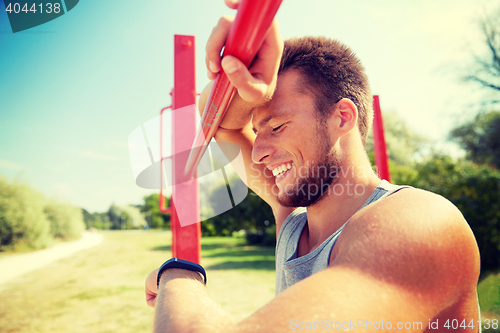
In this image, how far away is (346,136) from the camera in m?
1.28

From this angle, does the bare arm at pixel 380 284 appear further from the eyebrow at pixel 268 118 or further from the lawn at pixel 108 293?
the lawn at pixel 108 293

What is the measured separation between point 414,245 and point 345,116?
72 cm

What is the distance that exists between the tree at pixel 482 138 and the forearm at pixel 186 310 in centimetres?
1657

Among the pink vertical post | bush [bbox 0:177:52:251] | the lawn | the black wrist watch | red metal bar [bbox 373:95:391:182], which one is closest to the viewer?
the black wrist watch

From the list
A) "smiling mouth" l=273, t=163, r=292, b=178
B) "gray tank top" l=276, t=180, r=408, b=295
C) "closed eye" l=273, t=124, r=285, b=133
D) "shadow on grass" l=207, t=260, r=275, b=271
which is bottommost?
"shadow on grass" l=207, t=260, r=275, b=271

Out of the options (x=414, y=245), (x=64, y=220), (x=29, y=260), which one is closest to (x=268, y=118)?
Answer: (x=414, y=245)

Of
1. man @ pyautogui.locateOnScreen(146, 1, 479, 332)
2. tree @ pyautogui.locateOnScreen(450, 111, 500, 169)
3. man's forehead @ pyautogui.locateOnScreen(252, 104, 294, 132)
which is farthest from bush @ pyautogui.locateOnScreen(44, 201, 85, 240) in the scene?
tree @ pyautogui.locateOnScreen(450, 111, 500, 169)

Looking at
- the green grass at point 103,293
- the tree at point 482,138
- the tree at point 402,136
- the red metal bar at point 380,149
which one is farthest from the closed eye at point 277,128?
the tree at point 402,136

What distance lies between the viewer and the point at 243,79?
0.67m

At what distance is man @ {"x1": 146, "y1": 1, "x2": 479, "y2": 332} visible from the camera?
0.56 m

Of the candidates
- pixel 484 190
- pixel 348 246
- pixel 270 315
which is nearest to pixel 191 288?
pixel 270 315

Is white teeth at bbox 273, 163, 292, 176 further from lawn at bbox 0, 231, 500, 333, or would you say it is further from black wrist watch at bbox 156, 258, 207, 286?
A: lawn at bbox 0, 231, 500, 333

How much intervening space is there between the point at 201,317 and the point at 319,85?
998mm

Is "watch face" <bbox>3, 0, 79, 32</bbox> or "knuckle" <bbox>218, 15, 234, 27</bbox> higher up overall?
"watch face" <bbox>3, 0, 79, 32</bbox>
